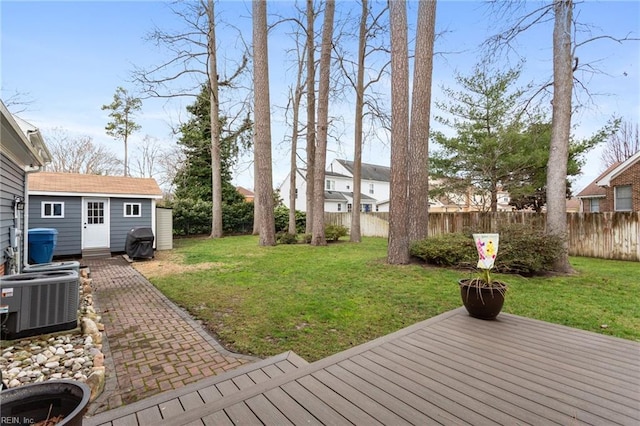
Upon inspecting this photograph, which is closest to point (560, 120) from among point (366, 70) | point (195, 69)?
point (366, 70)

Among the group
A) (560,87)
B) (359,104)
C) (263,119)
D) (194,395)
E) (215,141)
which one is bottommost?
(194,395)

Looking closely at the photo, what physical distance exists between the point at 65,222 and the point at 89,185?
1421 mm

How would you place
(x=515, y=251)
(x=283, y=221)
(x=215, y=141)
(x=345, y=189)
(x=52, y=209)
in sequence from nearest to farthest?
1. (x=515, y=251)
2. (x=52, y=209)
3. (x=215, y=141)
4. (x=283, y=221)
5. (x=345, y=189)

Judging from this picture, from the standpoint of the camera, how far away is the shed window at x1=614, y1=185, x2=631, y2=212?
12.1 metres

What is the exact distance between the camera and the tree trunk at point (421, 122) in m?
7.59

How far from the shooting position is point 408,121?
786 cm

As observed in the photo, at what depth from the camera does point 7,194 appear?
193 inches

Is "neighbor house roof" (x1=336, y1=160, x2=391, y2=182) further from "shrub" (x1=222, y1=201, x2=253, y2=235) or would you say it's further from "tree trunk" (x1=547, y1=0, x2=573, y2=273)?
"tree trunk" (x1=547, y1=0, x2=573, y2=273)

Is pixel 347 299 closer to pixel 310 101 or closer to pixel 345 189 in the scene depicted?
pixel 310 101

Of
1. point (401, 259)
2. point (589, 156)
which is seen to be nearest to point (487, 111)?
point (589, 156)

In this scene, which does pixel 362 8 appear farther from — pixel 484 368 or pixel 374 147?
pixel 484 368

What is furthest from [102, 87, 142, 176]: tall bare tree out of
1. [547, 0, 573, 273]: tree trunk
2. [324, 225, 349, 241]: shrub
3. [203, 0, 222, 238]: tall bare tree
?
[547, 0, 573, 273]: tree trunk

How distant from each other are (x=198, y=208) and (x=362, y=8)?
1234 centimetres

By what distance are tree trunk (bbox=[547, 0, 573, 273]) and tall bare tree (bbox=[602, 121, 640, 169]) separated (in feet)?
77.0
